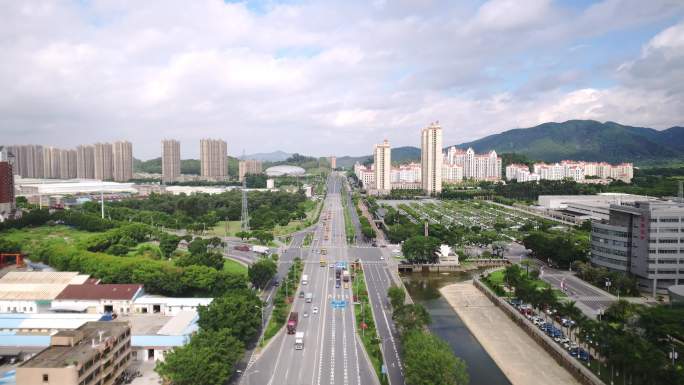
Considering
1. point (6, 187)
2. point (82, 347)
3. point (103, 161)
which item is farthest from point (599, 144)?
point (82, 347)

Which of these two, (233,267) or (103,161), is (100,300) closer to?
(233,267)

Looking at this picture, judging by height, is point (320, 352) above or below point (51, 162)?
below

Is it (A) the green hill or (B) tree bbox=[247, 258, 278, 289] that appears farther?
(A) the green hill

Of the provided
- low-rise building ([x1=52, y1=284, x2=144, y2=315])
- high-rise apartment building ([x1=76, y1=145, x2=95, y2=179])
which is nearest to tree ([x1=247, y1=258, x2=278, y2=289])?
low-rise building ([x1=52, y1=284, x2=144, y2=315])

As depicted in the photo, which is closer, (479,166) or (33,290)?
(33,290)

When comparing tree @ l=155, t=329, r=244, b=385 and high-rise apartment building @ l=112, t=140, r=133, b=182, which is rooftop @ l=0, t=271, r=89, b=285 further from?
high-rise apartment building @ l=112, t=140, r=133, b=182
